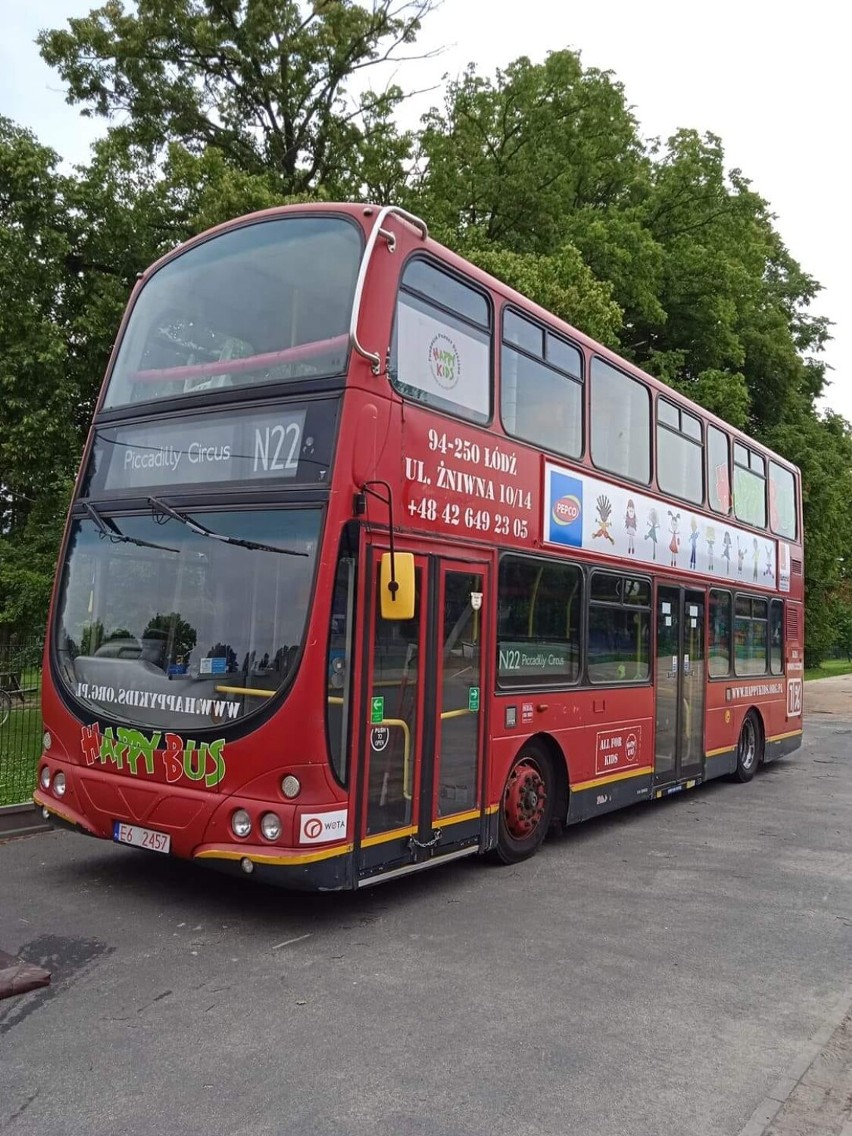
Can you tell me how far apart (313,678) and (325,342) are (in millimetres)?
2087

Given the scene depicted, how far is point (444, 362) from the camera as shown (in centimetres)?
654

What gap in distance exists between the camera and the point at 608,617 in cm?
862

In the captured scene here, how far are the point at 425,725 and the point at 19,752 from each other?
6.68 m

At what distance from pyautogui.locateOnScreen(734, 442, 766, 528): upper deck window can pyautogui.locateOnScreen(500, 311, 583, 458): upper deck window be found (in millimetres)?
4602

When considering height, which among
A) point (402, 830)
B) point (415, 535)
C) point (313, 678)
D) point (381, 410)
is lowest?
point (402, 830)

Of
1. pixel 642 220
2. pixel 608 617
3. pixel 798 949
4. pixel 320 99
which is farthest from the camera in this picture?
pixel 642 220

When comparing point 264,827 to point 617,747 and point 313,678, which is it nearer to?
point 313,678

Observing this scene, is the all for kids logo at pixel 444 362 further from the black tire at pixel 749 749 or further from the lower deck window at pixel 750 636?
the black tire at pixel 749 749

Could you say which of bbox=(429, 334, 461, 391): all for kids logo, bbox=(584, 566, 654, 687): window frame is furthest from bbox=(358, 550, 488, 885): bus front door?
bbox=(584, 566, 654, 687): window frame

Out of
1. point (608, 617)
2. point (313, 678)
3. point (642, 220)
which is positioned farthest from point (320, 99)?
point (313, 678)

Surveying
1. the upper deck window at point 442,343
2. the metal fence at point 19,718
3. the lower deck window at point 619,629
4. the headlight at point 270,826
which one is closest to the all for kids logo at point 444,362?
the upper deck window at point 442,343

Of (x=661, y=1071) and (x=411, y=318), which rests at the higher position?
(x=411, y=318)

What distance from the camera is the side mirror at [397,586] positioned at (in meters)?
5.49

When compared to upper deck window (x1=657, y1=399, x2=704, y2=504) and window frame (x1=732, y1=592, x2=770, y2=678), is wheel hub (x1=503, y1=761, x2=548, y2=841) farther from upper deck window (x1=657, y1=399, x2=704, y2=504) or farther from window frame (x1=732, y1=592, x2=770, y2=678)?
window frame (x1=732, y1=592, x2=770, y2=678)
